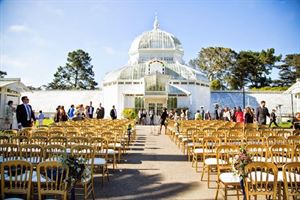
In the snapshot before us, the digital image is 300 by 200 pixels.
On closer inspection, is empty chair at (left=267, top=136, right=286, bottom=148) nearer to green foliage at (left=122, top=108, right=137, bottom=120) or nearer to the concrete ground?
the concrete ground

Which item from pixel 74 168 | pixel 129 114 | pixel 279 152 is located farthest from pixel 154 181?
pixel 129 114

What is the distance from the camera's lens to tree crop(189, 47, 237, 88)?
48562 mm

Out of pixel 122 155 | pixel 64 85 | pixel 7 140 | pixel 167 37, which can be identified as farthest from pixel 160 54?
pixel 7 140

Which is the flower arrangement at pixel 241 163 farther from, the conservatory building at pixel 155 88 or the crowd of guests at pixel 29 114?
the conservatory building at pixel 155 88

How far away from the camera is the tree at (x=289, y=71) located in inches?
1996

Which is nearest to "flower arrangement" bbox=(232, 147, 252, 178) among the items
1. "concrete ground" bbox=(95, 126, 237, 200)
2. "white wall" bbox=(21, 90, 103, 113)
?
"concrete ground" bbox=(95, 126, 237, 200)

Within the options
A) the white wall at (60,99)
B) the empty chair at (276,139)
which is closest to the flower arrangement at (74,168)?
the empty chair at (276,139)

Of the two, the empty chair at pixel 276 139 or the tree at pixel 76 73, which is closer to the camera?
the empty chair at pixel 276 139

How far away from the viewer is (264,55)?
4866cm

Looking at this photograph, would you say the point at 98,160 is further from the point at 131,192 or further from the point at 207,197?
Result: the point at 207,197

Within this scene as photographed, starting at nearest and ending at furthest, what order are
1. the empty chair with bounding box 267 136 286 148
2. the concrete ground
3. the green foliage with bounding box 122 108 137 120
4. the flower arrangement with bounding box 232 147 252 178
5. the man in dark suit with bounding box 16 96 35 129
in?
the flower arrangement with bounding box 232 147 252 178 < the concrete ground < the empty chair with bounding box 267 136 286 148 < the man in dark suit with bounding box 16 96 35 129 < the green foliage with bounding box 122 108 137 120

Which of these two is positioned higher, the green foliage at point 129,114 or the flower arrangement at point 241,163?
the green foliage at point 129,114

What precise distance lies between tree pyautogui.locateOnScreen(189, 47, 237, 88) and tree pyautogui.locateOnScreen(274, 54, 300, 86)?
9791 mm

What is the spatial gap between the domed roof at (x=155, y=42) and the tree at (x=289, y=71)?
75.3 feet
